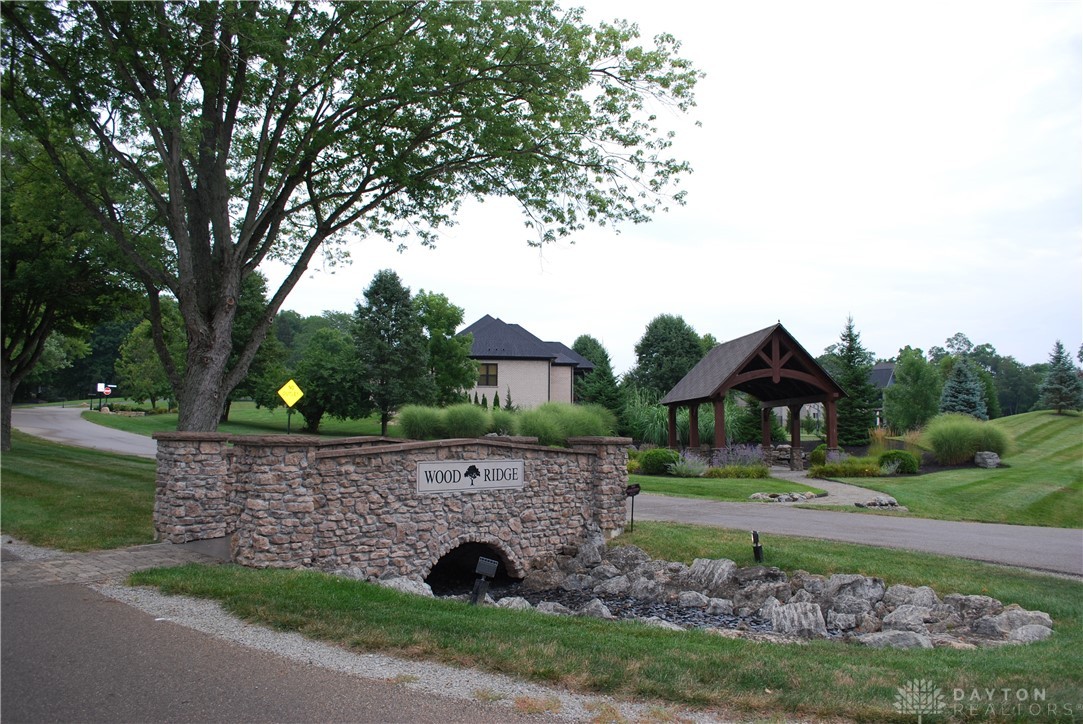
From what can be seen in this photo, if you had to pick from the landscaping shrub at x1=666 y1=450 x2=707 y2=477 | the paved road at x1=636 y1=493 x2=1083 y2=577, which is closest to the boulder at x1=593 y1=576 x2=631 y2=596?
the paved road at x1=636 y1=493 x2=1083 y2=577

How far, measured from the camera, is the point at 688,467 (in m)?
23.6

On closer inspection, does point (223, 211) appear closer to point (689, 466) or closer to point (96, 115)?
point (96, 115)

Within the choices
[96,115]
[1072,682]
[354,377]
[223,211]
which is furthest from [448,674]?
[354,377]

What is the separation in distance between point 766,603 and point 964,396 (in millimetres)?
39898

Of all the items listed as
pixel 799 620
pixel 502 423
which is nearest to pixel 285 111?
pixel 799 620

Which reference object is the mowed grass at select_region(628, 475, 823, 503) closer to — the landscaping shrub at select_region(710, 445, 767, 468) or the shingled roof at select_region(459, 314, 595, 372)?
the landscaping shrub at select_region(710, 445, 767, 468)

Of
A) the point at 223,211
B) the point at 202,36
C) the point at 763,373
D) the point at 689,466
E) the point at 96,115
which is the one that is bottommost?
the point at 689,466

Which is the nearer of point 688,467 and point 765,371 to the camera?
point 688,467

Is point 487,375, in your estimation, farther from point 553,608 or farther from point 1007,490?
point 553,608

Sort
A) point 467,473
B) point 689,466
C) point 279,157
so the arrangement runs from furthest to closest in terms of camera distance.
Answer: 1. point 689,466
2. point 279,157
3. point 467,473

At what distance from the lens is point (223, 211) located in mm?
13422

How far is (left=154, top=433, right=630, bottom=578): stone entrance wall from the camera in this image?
356 inches

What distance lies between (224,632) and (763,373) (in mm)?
22578

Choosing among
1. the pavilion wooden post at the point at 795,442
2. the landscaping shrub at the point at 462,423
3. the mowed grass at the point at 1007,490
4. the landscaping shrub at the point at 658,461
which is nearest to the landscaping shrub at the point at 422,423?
the landscaping shrub at the point at 462,423
